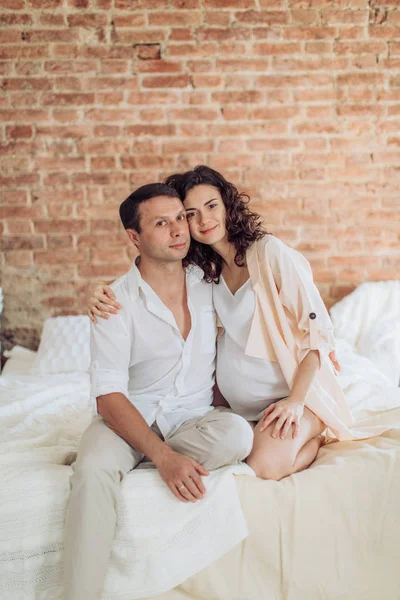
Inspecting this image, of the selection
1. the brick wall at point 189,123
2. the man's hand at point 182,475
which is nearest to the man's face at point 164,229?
the man's hand at point 182,475

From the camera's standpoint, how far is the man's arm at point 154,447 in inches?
57.4

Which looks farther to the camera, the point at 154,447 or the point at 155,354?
the point at 155,354

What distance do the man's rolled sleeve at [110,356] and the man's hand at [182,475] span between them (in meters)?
0.27

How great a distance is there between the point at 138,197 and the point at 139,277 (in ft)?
0.87

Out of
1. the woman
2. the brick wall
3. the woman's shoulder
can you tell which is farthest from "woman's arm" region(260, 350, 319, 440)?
the brick wall

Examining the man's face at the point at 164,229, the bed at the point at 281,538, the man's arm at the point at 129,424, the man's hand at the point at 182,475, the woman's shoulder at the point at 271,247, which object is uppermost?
the man's face at the point at 164,229

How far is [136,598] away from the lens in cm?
142

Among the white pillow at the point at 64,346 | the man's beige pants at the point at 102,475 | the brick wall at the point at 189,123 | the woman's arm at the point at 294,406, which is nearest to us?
the man's beige pants at the point at 102,475

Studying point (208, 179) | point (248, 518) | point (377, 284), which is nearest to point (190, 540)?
point (248, 518)

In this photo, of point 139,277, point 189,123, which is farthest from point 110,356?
point 189,123

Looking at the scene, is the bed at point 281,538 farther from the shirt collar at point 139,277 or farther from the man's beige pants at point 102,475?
the shirt collar at point 139,277

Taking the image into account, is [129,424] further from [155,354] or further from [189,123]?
[189,123]

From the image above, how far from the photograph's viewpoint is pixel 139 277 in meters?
1.81

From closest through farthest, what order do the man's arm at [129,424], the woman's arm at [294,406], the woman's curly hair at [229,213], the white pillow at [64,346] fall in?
1. the man's arm at [129,424]
2. the woman's arm at [294,406]
3. the woman's curly hair at [229,213]
4. the white pillow at [64,346]
